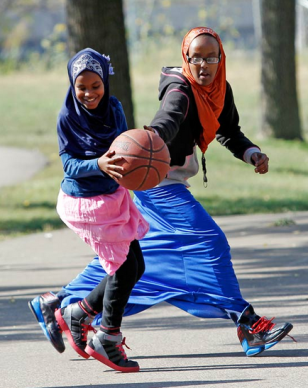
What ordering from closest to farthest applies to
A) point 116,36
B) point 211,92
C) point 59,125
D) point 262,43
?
point 59,125 → point 211,92 → point 116,36 → point 262,43

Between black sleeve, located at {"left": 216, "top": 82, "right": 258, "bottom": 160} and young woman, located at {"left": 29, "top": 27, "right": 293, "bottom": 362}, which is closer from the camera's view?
young woman, located at {"left": 29, "top": 27, "right": 293, "bottom": 362}

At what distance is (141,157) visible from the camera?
4.78 metres

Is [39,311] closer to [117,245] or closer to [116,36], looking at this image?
[117,245]

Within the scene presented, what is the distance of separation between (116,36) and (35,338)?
21.4 ft

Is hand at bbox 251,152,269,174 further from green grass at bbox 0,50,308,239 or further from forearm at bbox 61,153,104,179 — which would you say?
green grass at bbox 0,50,308,239

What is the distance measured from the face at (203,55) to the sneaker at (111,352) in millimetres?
1533

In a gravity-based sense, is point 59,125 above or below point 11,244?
above

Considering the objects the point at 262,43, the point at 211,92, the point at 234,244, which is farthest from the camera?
the point at 262,43

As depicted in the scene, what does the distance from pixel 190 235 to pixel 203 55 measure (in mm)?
1034

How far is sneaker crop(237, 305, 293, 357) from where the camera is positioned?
206 inches

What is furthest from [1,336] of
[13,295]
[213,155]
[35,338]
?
[213,155]

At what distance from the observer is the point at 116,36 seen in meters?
11.8

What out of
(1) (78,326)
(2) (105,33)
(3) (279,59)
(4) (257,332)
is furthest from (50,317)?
(3) (279,59)

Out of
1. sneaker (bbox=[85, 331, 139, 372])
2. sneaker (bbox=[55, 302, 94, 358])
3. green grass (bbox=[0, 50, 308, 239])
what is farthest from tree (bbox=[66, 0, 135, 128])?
sneaker (bbox=[85, 331, 139, 372])
